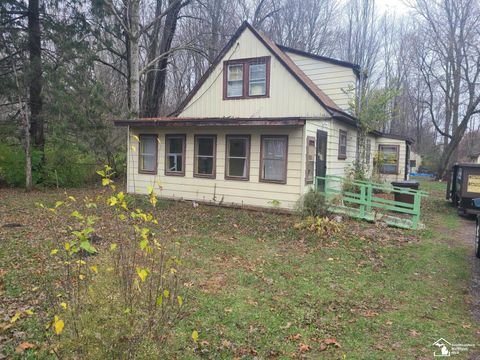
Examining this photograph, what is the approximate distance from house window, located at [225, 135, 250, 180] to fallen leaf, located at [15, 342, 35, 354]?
8127mm

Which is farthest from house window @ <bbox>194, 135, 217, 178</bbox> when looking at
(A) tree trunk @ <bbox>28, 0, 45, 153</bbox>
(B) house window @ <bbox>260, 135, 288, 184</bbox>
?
(A) tree trunk @ <bbox>28, 0, 45, 153</bbox>

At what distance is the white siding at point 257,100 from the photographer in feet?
38.0

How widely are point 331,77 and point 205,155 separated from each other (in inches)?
260

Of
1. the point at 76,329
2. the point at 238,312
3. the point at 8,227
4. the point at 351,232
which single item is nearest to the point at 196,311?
the point at 238,312

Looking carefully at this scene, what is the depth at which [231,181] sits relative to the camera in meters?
11.3

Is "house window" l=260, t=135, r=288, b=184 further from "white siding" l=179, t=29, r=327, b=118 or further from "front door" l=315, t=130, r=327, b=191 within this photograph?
"white siding" l=179, t=29, r=327, b=118

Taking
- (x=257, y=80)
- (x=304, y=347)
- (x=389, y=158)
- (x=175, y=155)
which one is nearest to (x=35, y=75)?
(x=175, y=155)

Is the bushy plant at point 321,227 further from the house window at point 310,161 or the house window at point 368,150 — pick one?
the house window at point 368,150

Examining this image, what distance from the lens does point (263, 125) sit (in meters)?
10.1

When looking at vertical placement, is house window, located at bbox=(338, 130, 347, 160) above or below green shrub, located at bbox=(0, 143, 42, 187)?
above

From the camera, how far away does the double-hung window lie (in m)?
12.3

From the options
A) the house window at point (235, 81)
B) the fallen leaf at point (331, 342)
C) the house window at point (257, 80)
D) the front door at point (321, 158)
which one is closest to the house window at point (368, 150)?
the front door at point (321, 158)

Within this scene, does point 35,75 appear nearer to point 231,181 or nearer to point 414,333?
point 231,181

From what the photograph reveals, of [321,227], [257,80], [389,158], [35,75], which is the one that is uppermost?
[35,75]
